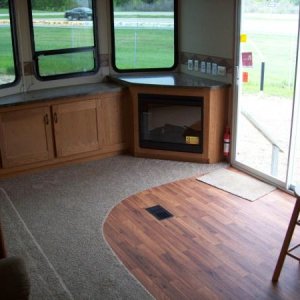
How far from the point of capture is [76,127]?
177 inches

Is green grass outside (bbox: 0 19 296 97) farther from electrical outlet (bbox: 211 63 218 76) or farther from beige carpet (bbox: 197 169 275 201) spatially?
beige carpet (bbox: 197 169 275 201)

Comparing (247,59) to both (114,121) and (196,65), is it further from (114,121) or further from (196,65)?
(114,121)

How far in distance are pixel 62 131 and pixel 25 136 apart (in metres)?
0.38

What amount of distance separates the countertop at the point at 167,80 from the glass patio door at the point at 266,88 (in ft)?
1.18

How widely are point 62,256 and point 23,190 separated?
1.23m

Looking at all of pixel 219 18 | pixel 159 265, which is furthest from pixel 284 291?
pixel 219 18

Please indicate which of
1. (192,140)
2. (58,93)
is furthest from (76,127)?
(192,140)

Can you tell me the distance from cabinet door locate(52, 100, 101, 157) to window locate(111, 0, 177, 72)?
81 centimetres

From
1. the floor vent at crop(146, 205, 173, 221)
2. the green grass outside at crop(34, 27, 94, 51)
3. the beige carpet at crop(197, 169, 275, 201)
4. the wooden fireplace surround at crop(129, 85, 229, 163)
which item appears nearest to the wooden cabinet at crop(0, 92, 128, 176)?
the wooden fireplace surround at crop(129, 85, 229, 163)

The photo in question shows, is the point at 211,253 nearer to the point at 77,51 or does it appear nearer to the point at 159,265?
the point at 159,265

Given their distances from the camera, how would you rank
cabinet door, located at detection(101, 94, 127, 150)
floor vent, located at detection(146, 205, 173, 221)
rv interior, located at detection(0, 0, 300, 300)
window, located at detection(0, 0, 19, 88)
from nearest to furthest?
rv interior, located at detection(0, 0, 300, 300), floor vent, located at detection(146, 205, 173, 221), window, located at detection(0, 0, 19, 88), cabinet door, located at detection(101, 94, 127, 150)

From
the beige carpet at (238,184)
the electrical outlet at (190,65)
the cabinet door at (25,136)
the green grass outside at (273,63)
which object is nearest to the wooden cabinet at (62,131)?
the cabinet door at (25,136)

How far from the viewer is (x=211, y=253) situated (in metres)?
2.99

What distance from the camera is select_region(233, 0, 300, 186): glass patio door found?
369cm
